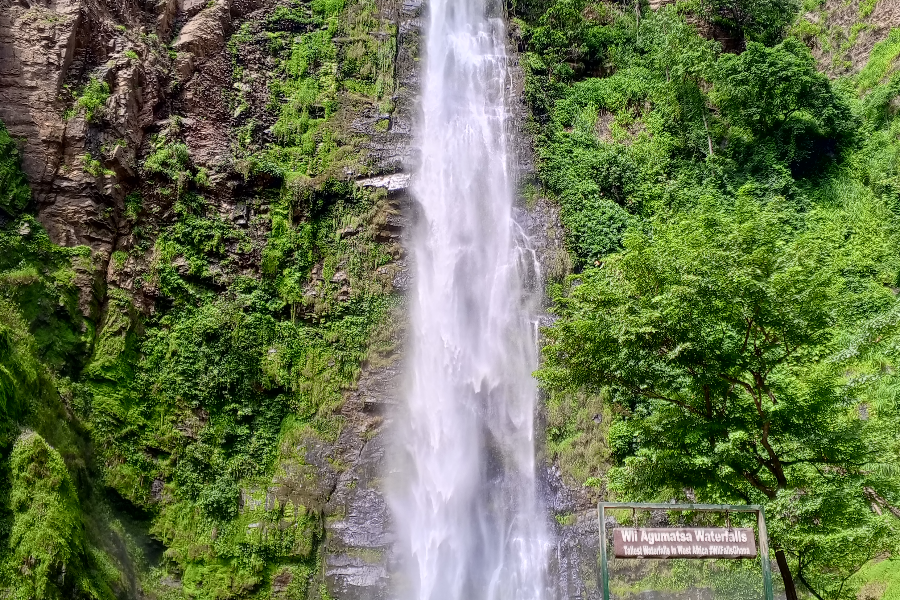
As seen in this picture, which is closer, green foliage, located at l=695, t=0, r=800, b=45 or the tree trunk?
the tree trunk

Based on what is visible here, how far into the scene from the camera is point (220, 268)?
18.1 meters

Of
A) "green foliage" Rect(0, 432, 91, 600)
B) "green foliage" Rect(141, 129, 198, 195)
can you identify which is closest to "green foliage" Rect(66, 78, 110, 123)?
"green foliage" Rect(141, 129, 198, 195)

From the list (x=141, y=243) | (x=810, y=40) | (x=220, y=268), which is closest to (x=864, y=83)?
(x=810, y=40)

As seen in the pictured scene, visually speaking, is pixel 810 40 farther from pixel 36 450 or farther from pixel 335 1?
pixel 36 450

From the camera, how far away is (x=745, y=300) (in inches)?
334

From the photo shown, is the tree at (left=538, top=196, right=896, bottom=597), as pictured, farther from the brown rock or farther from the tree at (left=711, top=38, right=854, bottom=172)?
the brown rock

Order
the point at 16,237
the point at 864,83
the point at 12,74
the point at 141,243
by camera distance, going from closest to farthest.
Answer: the point at 16,237, the point at 12,74, the point at 141,243, the point at 864,83

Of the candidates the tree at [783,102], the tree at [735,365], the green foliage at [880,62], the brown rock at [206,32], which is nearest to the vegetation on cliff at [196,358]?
the brown rock at [206,32]

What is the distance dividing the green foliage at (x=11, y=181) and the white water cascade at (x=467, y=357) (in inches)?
398

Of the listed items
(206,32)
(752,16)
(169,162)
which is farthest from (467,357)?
(752,16)

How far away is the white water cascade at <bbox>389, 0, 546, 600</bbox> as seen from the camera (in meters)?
15.8

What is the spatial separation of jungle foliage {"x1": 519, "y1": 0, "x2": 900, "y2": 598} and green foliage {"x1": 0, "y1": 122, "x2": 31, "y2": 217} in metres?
12.5

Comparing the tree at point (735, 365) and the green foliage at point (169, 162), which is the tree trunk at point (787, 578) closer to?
the tree at point (735, 365)

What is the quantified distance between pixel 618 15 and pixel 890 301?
16.8 meters
